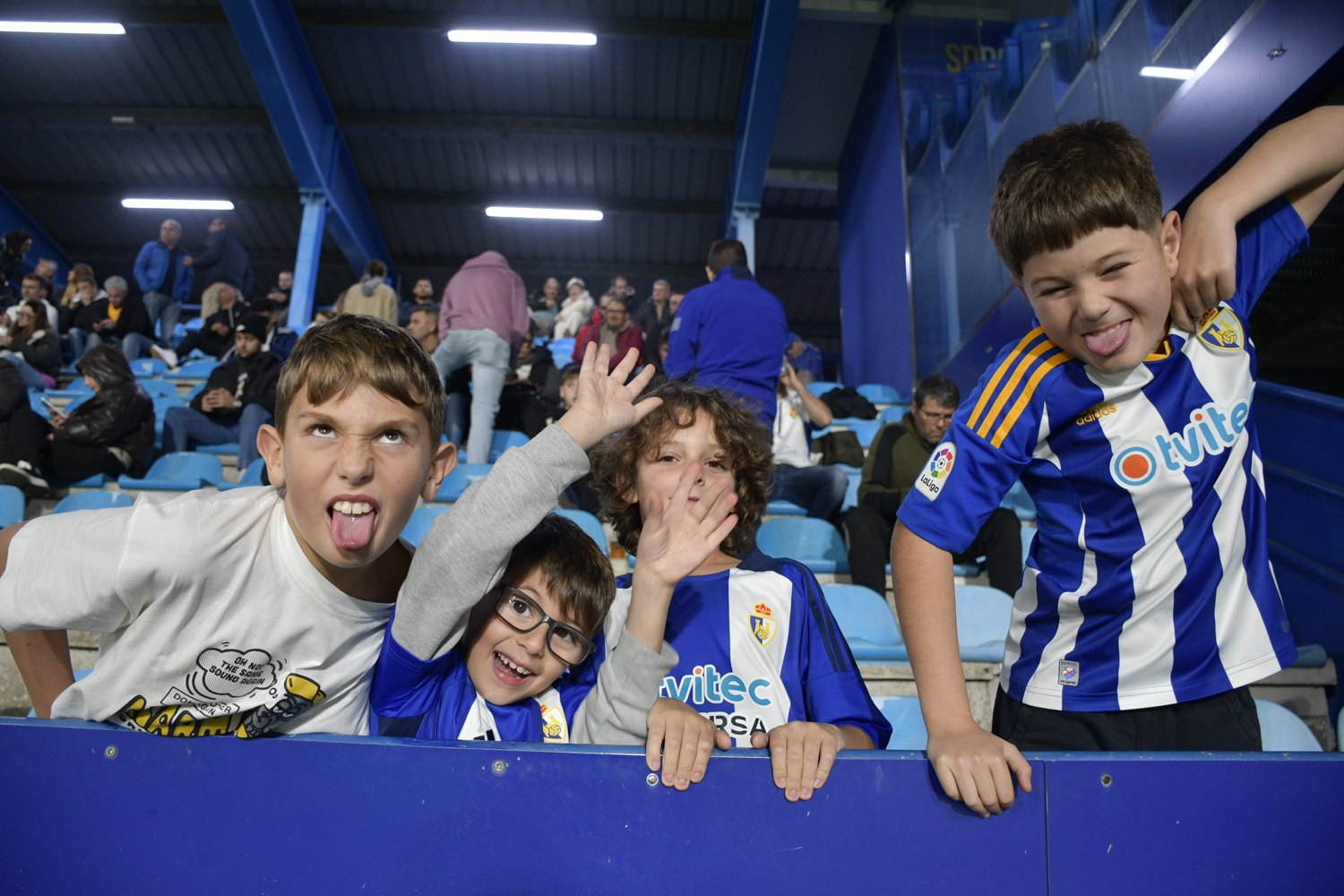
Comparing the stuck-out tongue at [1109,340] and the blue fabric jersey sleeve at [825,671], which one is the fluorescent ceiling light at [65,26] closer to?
the blue fabric jersey sleeve at [825,671]

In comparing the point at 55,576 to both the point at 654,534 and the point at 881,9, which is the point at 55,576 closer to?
the point at 654,534

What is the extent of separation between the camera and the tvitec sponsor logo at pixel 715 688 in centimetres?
128

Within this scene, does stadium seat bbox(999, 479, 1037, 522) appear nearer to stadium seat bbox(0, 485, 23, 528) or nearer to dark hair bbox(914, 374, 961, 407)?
dark hair bbox(914, 374, 961, 407)

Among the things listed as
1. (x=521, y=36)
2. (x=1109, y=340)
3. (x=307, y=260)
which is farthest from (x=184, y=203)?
(x=1109, y=340)

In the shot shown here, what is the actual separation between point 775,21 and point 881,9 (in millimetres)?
2137

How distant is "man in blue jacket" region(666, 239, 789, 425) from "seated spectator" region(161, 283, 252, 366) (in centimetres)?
527

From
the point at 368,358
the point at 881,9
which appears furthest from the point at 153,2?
the point at 368,358

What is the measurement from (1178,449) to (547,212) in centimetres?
1230

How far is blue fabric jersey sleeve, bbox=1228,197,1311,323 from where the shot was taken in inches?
46.5

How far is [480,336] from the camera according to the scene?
15.2 feet

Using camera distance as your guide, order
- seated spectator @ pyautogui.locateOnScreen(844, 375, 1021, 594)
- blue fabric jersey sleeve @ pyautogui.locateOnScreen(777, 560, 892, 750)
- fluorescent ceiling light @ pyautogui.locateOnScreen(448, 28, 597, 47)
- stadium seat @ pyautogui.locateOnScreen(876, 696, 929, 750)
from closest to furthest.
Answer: blue fabric jersey sleeve @ pyautogui.locateOnScreen(777, 560, 892, 750) < stadium seat @ pyautogui.locateOnScreen(876, 696, 929, 750) < seated spectator @ pyautogui.locateOnScreen(844, 375, 1021, 594) < fluorescent ceiling light @ pyautogui.locateOnScreen(448, 28, 597, 47)

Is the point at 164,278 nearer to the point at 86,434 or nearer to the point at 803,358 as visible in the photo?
the point at 86,434

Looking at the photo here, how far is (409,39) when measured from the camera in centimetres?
965

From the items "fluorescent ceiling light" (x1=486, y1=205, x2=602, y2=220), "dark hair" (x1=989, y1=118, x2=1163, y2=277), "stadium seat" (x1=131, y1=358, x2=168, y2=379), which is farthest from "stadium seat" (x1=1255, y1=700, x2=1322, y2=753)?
"fluorescent ceiling light" (x1=486, y1=205, x2=602, y2=220)
